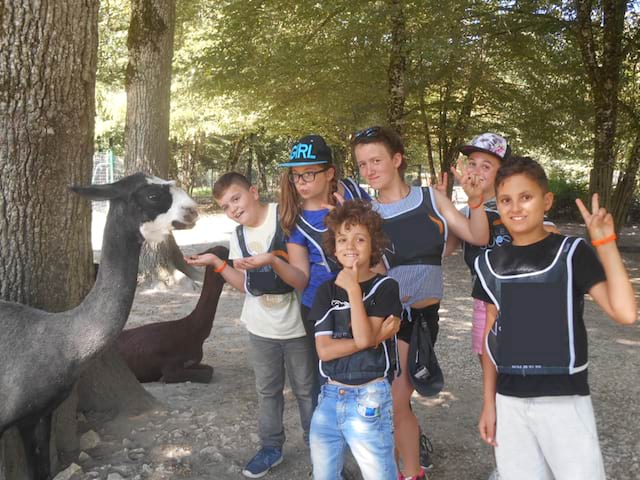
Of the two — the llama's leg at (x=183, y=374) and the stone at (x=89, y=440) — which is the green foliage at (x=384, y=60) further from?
the stone at (x=89, y=440)

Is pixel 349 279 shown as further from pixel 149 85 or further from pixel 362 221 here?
pixel 149 85

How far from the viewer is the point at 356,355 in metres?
2.46

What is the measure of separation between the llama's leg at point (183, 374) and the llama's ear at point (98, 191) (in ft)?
8.42

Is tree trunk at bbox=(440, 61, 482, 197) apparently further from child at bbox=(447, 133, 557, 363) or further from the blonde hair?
the blonde hair

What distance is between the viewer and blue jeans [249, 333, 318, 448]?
3422mm

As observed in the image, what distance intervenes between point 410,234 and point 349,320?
0.71 metres

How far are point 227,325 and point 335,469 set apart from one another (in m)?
5.03

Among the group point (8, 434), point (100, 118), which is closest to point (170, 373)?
point (8, 434)

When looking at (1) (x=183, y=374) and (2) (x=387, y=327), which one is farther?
(1) (x=183, y=374)

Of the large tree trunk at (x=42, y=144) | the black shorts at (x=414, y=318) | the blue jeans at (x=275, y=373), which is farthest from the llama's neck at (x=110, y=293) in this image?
the black shorts at (x=414, y=318)

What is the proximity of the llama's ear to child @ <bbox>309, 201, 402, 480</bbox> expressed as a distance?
42.8 inches

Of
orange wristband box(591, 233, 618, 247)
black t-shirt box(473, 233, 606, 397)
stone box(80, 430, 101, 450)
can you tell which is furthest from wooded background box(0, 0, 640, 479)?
orange wristband box(591, 233, 618, 247)

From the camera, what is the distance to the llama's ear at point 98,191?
8.69ft

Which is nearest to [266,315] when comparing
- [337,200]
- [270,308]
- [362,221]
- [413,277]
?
[270,308]
